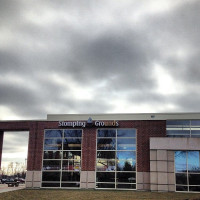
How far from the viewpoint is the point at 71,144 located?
32156mm

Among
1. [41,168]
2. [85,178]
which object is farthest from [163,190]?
[41,168]

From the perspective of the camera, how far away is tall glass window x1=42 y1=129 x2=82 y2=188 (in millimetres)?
31266

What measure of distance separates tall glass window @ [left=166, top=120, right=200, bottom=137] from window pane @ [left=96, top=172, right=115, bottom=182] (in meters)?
6.92

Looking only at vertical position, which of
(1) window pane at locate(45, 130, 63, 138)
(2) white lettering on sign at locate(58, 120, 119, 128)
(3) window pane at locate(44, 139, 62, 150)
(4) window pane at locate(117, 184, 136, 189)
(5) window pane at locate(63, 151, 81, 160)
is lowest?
(4) window pane at locate(117, 184, 136, 189)

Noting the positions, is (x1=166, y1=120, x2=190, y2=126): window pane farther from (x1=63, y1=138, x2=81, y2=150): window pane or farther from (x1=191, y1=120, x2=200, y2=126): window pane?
(x1=63, y1=138, x2=81, y2=150): window pane

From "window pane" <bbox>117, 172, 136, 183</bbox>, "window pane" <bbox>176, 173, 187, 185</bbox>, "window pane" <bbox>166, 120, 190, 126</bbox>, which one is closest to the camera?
"window pane" <bbox>176, 173, 187, 185</bbox>

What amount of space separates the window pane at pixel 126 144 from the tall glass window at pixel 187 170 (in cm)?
453

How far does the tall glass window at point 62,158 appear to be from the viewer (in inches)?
1231

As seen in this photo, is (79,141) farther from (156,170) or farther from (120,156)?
(156,170)

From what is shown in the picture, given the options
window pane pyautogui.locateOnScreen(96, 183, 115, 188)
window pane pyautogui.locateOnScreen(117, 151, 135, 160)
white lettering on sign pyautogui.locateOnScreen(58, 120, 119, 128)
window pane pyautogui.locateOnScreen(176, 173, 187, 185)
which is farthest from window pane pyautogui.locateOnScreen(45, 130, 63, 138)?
window pane pyautogui.locateOnScreen(176, 173, 187, 185)

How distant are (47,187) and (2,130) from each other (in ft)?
28.2

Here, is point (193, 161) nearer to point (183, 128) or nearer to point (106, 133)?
point (183, 128)

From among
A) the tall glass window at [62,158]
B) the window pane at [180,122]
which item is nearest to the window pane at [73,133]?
the tall glass window at [62,158]

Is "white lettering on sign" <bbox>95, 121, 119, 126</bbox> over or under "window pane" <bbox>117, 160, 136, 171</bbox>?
over
